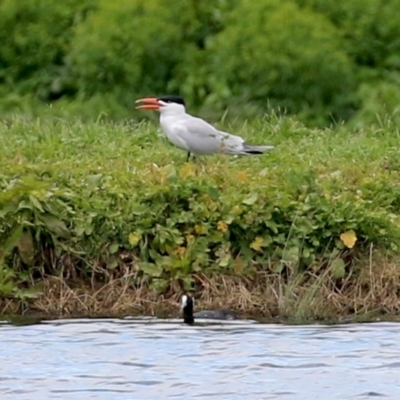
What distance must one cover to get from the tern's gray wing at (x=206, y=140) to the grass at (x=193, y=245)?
1204 millimetres

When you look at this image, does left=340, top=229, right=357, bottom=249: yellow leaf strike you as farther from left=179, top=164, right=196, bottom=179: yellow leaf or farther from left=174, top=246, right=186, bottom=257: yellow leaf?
left=179, top=164, right=196, bottom=179: yellow leaf

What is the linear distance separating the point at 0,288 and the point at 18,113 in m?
4.72

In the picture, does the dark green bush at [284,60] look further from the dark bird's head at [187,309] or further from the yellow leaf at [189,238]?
the dark bird's head at [187,309]

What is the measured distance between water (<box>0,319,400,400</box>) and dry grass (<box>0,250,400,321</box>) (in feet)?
1.16

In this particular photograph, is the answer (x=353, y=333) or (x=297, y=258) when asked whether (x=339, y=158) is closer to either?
(x=297, y=258)

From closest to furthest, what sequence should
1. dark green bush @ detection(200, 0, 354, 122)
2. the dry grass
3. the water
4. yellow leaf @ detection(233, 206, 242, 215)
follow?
the water → the dry grass → yellow leaf @ detection(233, 206, 242, 215) → dark green bush @ detection(200, 0, 354, 122)

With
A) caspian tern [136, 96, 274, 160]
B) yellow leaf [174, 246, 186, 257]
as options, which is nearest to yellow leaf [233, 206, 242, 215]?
yellow leaf [174, 246, 186, 257]

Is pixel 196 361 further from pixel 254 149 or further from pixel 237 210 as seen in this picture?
pixel 254 149

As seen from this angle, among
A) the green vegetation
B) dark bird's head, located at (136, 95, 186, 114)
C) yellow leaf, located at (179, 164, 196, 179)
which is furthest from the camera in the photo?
the green vegetation

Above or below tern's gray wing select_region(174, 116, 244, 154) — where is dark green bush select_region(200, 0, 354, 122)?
above

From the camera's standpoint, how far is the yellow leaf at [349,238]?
10.8 m

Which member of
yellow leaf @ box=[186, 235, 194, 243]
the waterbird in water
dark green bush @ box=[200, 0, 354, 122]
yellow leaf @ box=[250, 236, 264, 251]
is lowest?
the waterbird in water

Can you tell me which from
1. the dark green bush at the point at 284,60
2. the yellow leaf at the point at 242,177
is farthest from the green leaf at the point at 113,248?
the dark green bush at the point at 284,60

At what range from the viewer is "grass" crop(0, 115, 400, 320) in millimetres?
10648
